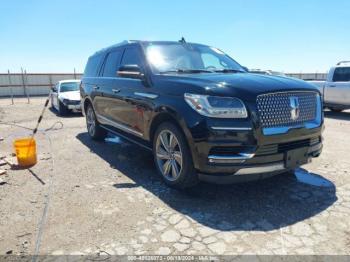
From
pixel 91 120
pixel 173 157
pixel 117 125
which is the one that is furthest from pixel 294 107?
pixel 91 120

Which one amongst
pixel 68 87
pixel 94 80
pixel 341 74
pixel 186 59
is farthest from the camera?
pixel 68 87

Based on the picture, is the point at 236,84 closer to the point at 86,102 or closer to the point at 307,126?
the point at 307,126

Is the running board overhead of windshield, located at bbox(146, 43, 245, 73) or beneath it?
beneath

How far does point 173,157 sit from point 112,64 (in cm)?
276

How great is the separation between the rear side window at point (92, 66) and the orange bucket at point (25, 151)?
2199 mm

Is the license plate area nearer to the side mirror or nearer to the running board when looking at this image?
the running board

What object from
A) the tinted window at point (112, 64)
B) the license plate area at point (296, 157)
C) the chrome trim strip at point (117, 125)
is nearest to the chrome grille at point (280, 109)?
A: the license plate area at point (296, 157)

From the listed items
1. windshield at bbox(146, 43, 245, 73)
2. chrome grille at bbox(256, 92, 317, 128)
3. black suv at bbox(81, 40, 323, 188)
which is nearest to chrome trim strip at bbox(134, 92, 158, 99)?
black suv at bbox(81, 40, 323, 188)

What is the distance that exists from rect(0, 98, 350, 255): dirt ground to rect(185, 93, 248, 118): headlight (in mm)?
1100

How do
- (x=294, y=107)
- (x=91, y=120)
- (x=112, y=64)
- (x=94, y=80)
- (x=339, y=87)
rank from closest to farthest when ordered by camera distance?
1. (x=294, y=107)
2. (x=112, y=64)
3. (x=94, y=80)
4. (x=91, y=120)
5. (x=339, y=87)

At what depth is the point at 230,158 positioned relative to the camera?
327cm

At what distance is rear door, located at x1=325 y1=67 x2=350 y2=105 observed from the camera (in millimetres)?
10906

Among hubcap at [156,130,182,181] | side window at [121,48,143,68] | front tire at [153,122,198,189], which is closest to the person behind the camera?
front tire at [153,122,198,189]

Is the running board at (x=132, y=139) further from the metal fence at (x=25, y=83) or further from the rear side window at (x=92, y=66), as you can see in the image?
the metal fence at (x=25, y=83)
